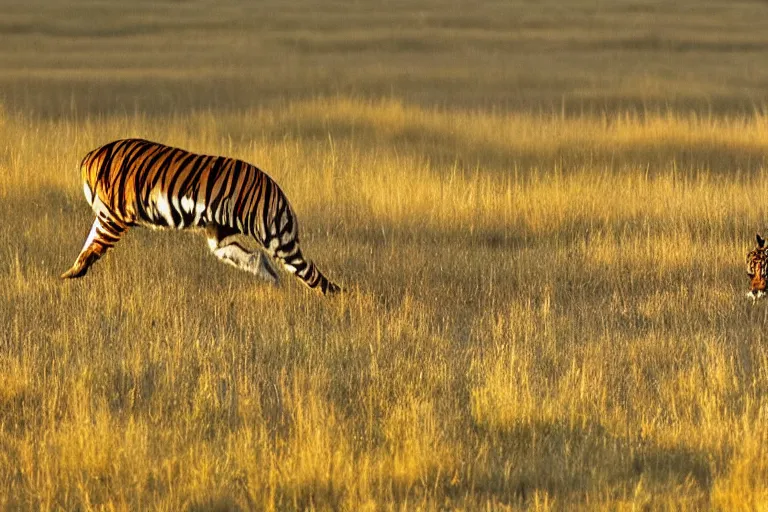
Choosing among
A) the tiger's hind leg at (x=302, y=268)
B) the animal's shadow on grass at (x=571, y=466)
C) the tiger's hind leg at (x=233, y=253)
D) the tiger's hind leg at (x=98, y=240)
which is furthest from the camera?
the tiger's hind leg at (x=233, y=253)

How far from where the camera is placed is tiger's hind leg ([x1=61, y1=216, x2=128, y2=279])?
8430 millimetres

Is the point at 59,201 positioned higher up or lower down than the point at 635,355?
higher up

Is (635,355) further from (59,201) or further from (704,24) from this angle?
(704,24)

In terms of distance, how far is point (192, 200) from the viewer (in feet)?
26.8

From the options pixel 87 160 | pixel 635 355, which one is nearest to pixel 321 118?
pixel 87 160

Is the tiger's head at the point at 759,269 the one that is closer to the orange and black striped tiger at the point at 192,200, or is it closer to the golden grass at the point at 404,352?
the golden grass at the point at 404,352

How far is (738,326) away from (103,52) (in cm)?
2810

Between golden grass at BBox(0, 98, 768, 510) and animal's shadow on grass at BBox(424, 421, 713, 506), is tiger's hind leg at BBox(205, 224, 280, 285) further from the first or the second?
animal's shadow on grass at BBox(424, 421, 713, 506)

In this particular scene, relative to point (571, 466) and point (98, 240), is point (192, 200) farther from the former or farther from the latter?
point (571, 466)

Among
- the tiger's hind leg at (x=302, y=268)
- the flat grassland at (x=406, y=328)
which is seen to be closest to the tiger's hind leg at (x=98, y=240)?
the flat grassland at (x=406, y=328)

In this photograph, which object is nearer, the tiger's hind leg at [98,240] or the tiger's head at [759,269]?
the tiger's head at [759,269]

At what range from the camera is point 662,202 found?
12.2 m

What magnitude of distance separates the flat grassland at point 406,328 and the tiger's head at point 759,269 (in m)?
0.20

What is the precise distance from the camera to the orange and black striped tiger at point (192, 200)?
8164mm
